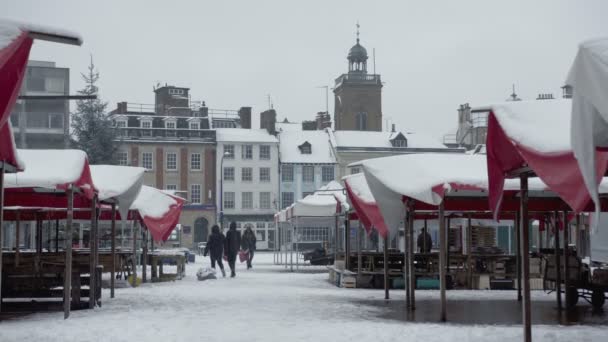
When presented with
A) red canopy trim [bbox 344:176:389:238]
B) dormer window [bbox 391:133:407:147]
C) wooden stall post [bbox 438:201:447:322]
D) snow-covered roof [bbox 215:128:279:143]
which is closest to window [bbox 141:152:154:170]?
snow-covered roof [bbox 215:128:279:143]

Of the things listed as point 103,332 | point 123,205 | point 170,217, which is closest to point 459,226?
point 170,217

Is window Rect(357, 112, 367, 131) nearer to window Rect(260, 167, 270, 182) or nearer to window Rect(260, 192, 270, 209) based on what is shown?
window Rect(260, 167, 270, 182)

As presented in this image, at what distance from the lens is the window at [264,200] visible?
77.8 m

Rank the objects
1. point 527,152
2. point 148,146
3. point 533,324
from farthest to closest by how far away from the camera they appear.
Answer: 1. point 148,146
2. point 533,324
3. point 527,152

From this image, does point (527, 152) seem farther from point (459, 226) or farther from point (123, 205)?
point (459, 226)

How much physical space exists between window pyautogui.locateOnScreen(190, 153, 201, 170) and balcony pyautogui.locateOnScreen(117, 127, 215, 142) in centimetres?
124

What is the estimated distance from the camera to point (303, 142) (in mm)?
79875

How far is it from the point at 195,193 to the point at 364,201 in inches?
2243

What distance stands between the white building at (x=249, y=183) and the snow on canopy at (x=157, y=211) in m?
49.6

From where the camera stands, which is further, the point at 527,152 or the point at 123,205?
the point at 123,205

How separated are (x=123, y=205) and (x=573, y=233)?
28.3 m

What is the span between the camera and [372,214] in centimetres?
2033

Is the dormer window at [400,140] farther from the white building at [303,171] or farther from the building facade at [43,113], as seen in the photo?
the building facade at [43,113]

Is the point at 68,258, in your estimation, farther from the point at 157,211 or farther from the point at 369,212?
the point at 157,211
